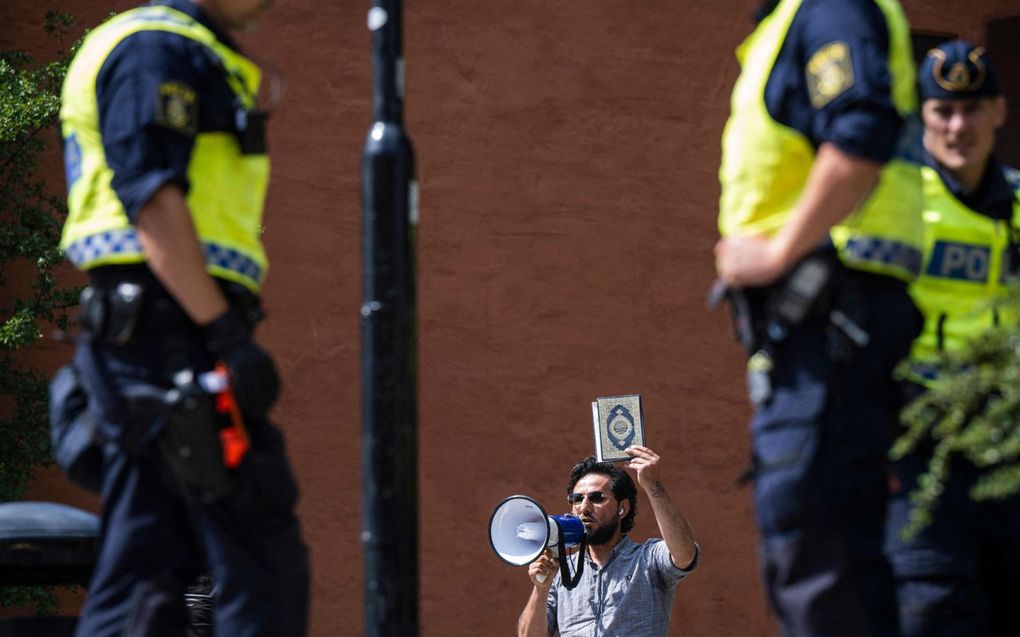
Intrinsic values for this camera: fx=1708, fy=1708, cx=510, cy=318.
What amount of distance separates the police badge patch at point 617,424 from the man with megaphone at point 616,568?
4.4 inches

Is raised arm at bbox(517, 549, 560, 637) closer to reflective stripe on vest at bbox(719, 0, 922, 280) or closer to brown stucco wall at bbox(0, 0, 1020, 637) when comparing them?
brown stucco wall at bbox(0, 0, 1020, 637)

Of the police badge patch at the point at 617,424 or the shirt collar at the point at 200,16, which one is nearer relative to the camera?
the shirt collar at the point at 200,16

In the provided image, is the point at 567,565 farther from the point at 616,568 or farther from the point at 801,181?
the point at 801,181

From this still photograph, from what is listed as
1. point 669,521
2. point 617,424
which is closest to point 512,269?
point 617,424

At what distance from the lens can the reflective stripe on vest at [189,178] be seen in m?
3.31

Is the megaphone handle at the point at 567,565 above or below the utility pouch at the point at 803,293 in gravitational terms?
below

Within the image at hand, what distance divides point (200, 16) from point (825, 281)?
138 cm

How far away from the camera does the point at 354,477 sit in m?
7.70

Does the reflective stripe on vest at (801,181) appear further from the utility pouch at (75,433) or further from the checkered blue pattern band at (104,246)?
the utility pouch at (75,433)

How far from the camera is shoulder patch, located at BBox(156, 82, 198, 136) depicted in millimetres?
3240

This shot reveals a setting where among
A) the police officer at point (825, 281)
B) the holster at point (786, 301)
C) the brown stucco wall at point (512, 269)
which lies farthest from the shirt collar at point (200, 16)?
the brown stucco wall at point (512, 269)

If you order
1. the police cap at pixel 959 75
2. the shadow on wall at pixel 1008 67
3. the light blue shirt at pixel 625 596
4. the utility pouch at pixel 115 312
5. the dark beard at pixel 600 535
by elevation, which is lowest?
the light blue shirt at pixel 625 596

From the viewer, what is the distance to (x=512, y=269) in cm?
808

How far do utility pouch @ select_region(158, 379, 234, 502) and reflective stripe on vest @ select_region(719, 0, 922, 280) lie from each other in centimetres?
105
